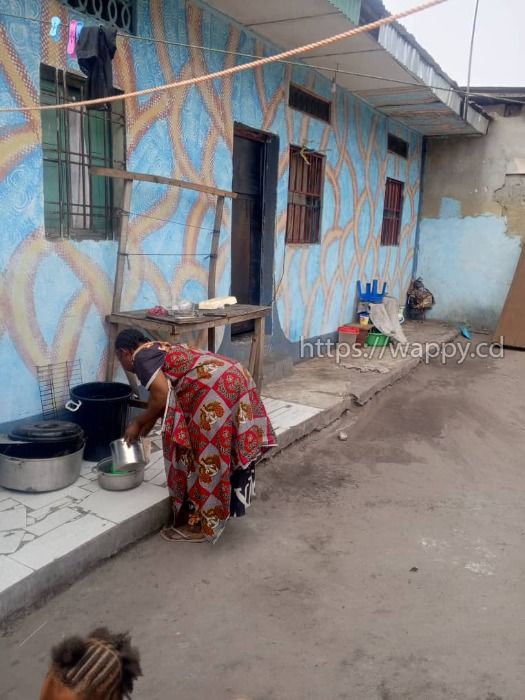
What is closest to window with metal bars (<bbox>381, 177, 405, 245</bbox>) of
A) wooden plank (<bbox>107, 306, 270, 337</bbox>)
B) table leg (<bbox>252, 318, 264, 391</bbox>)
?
table leg (<bbox>252, 318, 264, 391</bbox>)

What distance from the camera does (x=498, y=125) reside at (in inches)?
417

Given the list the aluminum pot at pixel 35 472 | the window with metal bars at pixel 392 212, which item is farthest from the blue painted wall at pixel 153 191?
the window with metal bars at pixel 392 212

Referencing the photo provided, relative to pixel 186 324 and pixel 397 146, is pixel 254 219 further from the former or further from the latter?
pixel 397 146

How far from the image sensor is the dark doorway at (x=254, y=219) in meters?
6.34

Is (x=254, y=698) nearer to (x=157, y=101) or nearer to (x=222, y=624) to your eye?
(x=222, y=624)

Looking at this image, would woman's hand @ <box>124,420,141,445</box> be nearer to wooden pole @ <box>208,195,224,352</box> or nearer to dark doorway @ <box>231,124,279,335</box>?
wooden pole @ <box>208,195,224,352</box>

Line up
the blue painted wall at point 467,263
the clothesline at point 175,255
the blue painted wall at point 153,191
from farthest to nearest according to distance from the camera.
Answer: the blue painted wall at point 467,263
the clothesline at point 175,255
the blue painted wall at point 153,191

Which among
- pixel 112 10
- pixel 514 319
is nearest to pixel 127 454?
pixel 112 10

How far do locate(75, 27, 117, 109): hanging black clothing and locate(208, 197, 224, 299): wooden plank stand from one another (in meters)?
1.77

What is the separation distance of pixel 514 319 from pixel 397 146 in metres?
3.67

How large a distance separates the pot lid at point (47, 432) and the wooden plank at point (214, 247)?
219 cm

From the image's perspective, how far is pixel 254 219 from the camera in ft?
21.9

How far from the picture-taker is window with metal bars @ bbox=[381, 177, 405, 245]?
10.1m

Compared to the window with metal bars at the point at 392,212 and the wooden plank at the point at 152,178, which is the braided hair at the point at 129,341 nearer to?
the wooden plank at the point at 152,178
